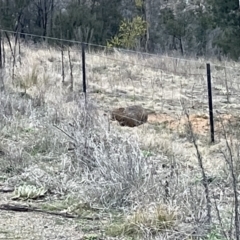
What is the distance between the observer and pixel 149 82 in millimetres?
14891

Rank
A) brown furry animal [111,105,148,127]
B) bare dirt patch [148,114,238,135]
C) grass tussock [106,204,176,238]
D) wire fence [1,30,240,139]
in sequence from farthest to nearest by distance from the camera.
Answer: wire fence [1,30,240,139] → brown furry animal [111,105,148,127] → bare dirt patch [148,114,238,135] → grass tussock [106,204,176,238]

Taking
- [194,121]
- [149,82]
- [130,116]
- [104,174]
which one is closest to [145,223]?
[104,174]

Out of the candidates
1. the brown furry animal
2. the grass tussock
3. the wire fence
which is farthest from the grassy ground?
the wire fence

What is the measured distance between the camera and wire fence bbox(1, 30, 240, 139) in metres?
11.7

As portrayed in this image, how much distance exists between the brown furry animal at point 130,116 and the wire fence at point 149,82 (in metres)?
0.66

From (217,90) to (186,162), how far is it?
7.72 meters

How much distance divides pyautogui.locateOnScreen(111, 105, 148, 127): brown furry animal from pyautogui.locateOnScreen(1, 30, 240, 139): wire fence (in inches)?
25.8

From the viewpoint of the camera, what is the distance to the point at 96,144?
5.63 metres

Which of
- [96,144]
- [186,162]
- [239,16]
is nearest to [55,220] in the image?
[96,144]

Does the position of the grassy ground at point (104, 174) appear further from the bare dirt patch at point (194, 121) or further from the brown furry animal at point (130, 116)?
the brown furry animal at point (130, 116)

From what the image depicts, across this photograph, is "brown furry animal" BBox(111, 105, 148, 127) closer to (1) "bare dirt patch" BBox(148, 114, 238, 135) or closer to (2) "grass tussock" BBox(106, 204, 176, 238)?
(1) "bare dirt patch" BBox(148, 114, 238, 135)

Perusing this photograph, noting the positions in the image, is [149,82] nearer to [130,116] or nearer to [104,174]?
[130,116]

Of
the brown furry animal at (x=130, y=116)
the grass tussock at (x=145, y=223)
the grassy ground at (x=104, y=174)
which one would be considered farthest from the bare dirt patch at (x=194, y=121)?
the grass tussock at (x=145, y=223)

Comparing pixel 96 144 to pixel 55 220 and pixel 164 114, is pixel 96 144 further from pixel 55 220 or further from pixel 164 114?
pixel 164 114
